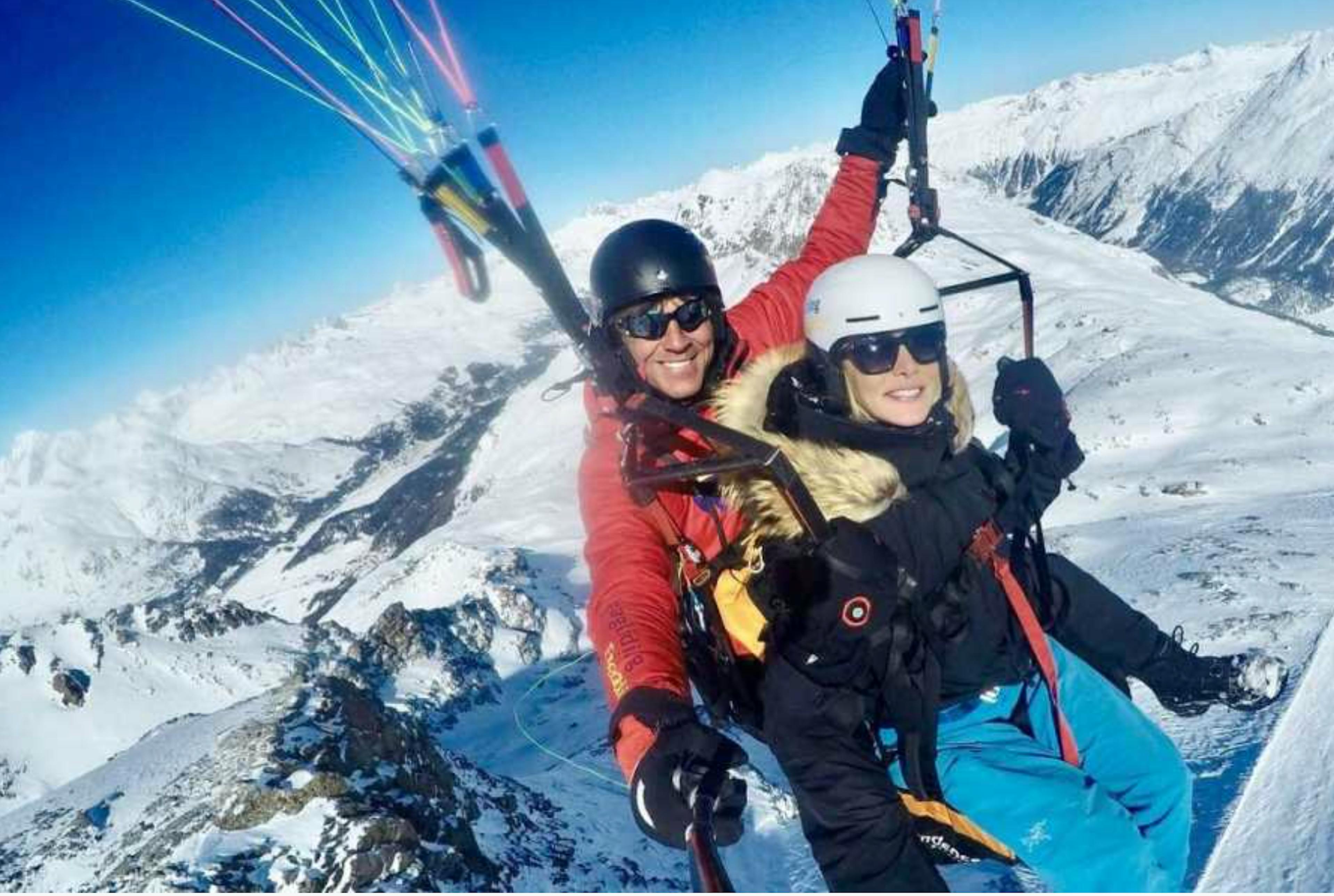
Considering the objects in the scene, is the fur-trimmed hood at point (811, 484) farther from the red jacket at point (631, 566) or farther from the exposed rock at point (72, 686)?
the exposed rock at point (72, 686)

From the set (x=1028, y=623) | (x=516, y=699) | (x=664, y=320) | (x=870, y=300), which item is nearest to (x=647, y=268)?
(x=664, y=320)

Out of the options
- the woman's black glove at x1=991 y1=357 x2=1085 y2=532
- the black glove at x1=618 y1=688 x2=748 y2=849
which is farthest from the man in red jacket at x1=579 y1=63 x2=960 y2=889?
the woman's black glove at x1=991 y1=357 x2=1085 y2=532

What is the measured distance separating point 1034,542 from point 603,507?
2.44 meters

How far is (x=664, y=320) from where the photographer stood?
5.36 meters

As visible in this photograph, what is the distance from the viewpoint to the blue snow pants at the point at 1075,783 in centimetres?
375

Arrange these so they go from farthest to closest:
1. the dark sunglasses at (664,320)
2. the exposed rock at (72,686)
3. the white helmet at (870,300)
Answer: the exposed rock at (72,686)
the dark sunglasses at (664,320)
the white helmet at (870,300)

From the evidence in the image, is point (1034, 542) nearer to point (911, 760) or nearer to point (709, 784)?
point (911, 760)

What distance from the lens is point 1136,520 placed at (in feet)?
54.4

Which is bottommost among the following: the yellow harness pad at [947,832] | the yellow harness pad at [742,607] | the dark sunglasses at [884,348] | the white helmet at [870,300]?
the yellow harness pad at [947,832]

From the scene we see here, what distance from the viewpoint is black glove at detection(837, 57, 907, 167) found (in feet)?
22.0

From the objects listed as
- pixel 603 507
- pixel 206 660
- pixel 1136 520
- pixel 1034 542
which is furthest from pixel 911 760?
pixel 206 660

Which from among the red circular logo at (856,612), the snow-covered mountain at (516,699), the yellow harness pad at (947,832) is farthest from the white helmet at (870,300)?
the snow-covered mountain at (516,699)

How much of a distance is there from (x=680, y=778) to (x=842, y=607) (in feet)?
3.27

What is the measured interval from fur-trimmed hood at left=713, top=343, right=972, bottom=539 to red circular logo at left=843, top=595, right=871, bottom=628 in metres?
0.39
